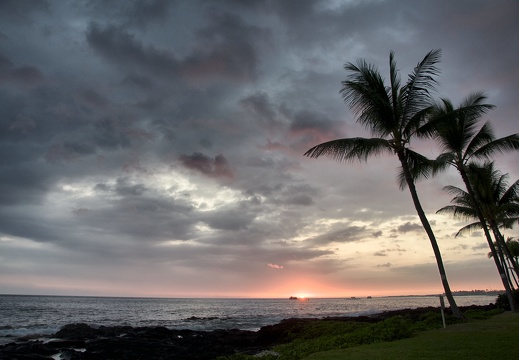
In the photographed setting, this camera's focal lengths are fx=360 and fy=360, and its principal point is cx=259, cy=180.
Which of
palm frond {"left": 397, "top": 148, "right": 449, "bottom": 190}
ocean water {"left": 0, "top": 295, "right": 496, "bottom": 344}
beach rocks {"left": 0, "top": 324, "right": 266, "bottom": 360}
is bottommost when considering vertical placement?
beach rocks {"left": 0, "top": 324, "right": 266, "bottom": 360}

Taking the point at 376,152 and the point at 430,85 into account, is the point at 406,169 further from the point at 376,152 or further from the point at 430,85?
the point at 430,85

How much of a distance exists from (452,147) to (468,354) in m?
17.8

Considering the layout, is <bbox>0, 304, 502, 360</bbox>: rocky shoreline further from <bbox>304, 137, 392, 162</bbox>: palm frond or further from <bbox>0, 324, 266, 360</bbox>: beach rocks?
<bbox>304, 137, 392, 162</bbox>: palm frond

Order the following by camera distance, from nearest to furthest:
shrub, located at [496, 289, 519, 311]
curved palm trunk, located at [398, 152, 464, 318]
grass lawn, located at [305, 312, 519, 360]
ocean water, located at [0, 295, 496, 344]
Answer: grass lawn, located at [305, 312, 519, 360] < curved palm trunk, located at [398, 152, 464, 318] < shrub, located at [496, 289, 519, 311] < ocean water, located at [0, 295, 496, 344]

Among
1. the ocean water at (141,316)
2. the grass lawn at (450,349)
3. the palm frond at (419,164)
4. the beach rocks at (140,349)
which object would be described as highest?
the palm frond at (419,164)

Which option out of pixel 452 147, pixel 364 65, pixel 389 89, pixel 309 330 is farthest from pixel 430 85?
pixel 309 330

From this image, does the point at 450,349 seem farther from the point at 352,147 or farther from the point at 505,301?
the point at 505,301

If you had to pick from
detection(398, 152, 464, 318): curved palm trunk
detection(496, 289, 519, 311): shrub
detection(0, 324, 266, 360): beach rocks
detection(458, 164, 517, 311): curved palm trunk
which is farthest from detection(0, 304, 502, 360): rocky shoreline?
detection(496, 289, 519, 311): shrub

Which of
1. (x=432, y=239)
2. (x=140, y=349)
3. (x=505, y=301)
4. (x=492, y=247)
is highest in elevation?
(x=492, y=247)

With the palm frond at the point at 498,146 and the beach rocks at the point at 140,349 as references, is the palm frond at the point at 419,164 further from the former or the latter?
the beach rocks at the point at 140,349

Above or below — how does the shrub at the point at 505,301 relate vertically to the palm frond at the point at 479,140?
below

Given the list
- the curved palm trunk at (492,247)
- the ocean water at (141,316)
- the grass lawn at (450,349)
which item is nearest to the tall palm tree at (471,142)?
the curved palm trunk at (492,247)

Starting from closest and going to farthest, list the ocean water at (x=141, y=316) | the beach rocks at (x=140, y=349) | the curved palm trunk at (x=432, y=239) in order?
the curved palm trunk at (x=432, y=239)
the beach rocks at (x=140, y=349)
the ocean water at (x=141, y=316)

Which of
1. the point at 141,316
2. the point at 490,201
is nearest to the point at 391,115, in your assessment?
the point at 490,201
